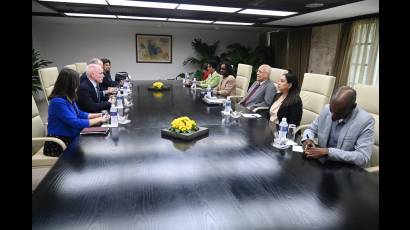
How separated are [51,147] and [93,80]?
3.60 feet

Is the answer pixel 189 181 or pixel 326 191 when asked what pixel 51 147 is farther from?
pixel 326 191

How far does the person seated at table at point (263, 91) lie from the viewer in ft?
11.7

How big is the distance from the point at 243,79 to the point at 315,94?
1876 millimetres

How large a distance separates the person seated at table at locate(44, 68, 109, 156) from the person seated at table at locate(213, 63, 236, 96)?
8.25 ft

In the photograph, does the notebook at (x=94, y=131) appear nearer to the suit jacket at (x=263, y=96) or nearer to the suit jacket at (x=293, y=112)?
the suit jacket at (x=293, y=112)

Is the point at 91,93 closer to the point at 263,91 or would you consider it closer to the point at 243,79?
the point at 263,91

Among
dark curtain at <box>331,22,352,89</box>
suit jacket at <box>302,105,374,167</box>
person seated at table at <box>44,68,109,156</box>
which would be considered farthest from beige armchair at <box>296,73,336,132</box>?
dark curtain at <box>331,22,352,89</box>

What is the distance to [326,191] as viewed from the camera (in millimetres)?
1173

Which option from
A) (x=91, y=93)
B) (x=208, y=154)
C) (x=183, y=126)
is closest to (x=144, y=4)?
(x=91, y=93)

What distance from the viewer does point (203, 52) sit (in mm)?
8008

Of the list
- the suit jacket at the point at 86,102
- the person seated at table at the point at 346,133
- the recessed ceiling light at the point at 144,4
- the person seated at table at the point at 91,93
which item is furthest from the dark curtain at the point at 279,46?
the person seated at table at the point at 346,133

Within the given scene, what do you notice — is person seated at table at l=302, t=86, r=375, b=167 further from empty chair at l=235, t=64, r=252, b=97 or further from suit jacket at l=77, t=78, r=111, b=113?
empty chair at l=235, t=64, r=252, b=97

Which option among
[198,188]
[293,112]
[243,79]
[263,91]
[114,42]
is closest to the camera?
[198,188]
